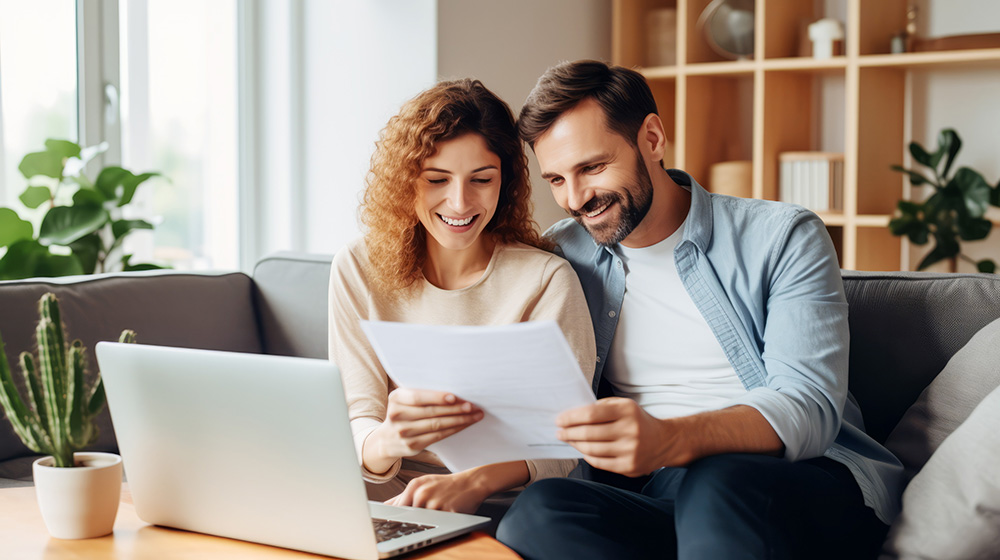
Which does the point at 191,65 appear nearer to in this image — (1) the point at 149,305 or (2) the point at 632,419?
(1) the point at 149,305

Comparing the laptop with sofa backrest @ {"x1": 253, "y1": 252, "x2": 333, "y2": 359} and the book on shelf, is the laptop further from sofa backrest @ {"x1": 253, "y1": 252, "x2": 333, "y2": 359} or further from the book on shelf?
the book on shelf

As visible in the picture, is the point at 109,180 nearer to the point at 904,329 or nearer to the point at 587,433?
the point at 587,433

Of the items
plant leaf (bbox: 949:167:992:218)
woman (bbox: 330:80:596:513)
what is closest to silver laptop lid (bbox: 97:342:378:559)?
woman (bbox: 330:80:596:513)

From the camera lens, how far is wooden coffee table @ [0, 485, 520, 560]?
3.25 ft

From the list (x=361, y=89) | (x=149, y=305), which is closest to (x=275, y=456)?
(x=149, y=305)

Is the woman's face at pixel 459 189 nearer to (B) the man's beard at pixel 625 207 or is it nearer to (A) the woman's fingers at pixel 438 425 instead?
(B) the man's beard at pixel 625 207

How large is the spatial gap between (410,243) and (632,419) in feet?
2.03

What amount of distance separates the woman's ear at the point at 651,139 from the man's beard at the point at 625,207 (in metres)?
0.03

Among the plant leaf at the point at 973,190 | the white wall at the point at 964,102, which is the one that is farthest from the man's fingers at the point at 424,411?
the white wall at the point at 964,102

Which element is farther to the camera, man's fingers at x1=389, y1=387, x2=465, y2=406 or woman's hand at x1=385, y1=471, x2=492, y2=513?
woman's hand at x1=385, y1=471, x2=492, y2=513

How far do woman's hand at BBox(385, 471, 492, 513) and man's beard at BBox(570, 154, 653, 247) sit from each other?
1.48ft

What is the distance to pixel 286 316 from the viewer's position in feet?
7.01

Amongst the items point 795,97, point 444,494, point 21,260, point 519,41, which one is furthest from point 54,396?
point 795,97

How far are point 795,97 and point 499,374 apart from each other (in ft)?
8.24
